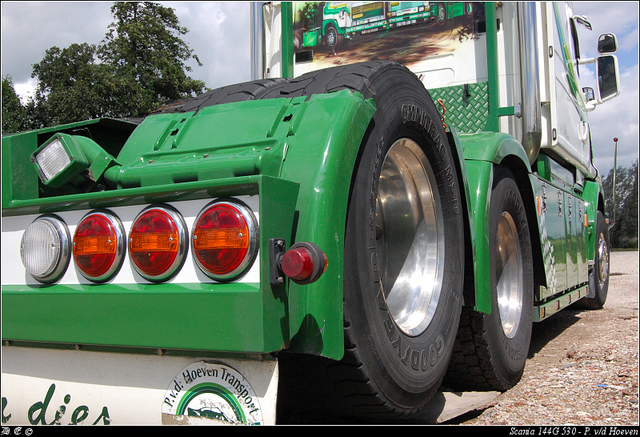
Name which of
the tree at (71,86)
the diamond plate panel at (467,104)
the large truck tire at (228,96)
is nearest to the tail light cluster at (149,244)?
the large truck tire at (228,96)

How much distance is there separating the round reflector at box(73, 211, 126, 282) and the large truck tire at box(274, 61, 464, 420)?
0.61 metres

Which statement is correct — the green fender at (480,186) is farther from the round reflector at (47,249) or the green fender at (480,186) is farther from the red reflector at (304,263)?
the round reflector at (47,249)

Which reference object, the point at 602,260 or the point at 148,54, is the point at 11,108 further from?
the point at 602,260

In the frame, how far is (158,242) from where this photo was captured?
147 cm

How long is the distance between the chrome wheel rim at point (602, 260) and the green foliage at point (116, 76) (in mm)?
14580

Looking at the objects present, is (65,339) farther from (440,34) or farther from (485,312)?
(440,34)

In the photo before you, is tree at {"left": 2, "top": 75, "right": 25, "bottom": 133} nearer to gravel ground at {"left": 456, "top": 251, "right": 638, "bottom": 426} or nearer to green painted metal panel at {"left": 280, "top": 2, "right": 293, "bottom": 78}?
green painted metal panel at {"left": 280, "top": 2, "right": 293, "bottom": 78}

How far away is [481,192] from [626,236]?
51998 millimetres

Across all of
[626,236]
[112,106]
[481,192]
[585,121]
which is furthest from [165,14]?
[626,236]

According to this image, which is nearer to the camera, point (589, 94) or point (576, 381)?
point (576, 381)

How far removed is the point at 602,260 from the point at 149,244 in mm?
6970

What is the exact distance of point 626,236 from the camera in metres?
47.5

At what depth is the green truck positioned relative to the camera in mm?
1386

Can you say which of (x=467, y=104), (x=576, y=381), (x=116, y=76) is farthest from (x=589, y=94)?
(x=116, y=76)
